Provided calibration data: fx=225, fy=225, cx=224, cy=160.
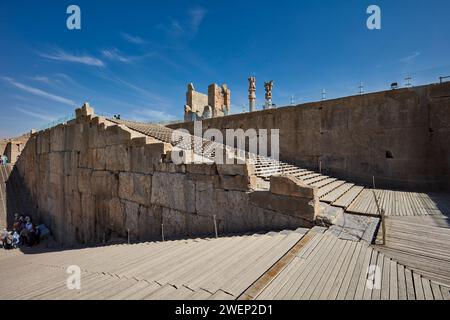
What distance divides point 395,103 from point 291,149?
4.11m

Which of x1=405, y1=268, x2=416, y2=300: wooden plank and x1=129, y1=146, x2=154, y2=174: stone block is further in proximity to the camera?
x1=129, y1=146, x2=154, y2=174: stone block

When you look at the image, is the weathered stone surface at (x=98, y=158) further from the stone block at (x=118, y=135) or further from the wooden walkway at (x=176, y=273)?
the wooden walkway at (x=176, y=273)

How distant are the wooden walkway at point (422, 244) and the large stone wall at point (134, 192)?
1407mm

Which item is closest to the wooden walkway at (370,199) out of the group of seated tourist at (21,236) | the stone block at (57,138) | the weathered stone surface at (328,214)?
the weathered stone surface at (328,214)

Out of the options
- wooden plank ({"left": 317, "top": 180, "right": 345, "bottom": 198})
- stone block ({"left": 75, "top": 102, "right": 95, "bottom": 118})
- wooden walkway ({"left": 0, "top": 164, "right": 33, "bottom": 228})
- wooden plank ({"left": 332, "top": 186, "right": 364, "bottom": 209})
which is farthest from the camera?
wooden walkway ({"left": 0, "top": 164, "right": 33, "bottom": 228})

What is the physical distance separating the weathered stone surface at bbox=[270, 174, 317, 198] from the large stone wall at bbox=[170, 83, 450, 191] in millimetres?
5357

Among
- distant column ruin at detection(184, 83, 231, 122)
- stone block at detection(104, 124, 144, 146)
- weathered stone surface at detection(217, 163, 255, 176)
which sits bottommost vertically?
weathered stone surface at detection(217, 163, 255, 176)

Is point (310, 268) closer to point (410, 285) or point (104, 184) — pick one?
point (410, 285)

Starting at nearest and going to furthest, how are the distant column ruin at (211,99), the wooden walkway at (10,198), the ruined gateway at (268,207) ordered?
1. the ruined gateway at (268,207)
2. the wooden walkway at (10,198)
3. the distant column ruin at (211,99)

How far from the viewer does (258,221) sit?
17.0ft

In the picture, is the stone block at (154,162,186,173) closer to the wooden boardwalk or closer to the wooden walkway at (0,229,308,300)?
the wooden walkway at (0,229,308,300)

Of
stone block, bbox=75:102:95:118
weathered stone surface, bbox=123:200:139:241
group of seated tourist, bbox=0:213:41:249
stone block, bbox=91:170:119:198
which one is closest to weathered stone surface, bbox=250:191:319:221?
weathered stone surface, bbox=123:200:139:241

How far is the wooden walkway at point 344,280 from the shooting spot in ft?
8.00

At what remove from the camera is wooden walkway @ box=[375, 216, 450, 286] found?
2.96 m
